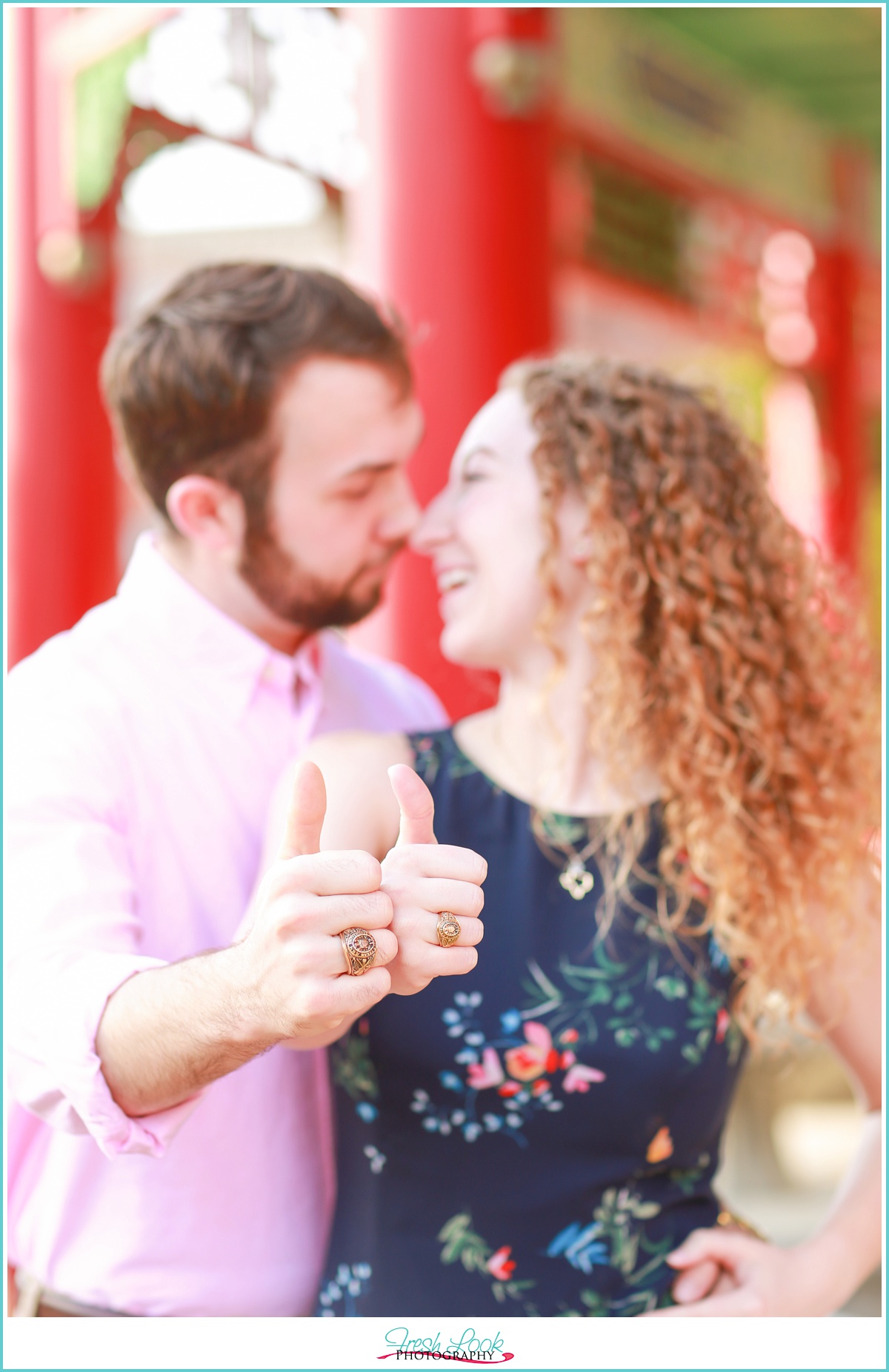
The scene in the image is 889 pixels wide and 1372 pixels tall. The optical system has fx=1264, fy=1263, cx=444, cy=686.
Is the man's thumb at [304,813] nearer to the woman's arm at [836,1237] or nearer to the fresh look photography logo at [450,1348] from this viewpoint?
the fresh look photography logo at [450,1348]

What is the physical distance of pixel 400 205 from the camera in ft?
7.88

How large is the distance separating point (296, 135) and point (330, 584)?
1.47 metres

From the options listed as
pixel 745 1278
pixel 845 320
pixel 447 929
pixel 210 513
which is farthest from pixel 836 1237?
pixel 845 320

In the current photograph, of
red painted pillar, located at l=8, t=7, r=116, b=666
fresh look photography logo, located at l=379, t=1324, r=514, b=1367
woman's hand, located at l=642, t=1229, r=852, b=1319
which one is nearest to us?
fresh look photography logo, located at l=379, t=1324, r=514, b=1367

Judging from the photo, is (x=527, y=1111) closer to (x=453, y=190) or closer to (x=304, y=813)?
(x=304, y=813)

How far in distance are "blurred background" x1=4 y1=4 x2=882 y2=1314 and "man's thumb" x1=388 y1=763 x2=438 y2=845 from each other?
0.68 metres

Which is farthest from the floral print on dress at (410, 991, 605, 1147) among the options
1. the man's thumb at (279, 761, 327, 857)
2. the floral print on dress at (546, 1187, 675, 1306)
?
the man's thumb at (279, 761, 327, 857)

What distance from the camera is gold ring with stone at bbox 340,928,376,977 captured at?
70 centimetres

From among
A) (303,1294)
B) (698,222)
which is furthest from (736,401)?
(698,222)

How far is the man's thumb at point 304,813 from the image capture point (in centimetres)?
70

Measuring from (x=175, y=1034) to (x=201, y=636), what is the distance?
46cm

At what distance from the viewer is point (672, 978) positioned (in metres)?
1.07

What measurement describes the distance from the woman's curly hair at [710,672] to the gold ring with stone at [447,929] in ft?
1.27

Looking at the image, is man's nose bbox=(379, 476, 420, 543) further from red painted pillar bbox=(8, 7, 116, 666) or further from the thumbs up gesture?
red painted pillar bbox=(8, 7, 116, 666)
